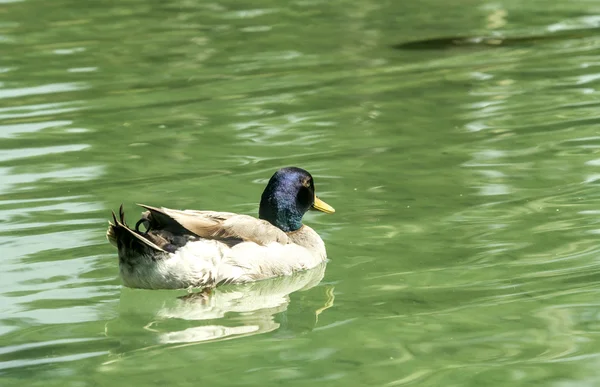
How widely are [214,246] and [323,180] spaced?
273 centimetres

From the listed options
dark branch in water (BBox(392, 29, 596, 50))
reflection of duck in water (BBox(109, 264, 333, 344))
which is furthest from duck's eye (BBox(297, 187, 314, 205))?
dark branch in water (BBox(392, 29, 596, 50))

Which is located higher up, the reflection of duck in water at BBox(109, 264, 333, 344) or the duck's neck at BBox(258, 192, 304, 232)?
the duck's neck at BBox(258, 192, 304, 232)

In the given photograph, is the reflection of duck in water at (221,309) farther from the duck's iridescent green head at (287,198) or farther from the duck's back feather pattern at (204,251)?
the duck's iridescent green head at (287,198)

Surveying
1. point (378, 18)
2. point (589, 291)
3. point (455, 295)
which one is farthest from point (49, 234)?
point (378, 18)

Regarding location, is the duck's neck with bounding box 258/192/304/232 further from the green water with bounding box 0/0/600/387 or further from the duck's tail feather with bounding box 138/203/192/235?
the duck's tail feather with bounding box 138/203/192/235

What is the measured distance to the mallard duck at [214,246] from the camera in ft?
27.5

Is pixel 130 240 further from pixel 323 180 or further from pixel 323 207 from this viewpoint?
pixel 323 180

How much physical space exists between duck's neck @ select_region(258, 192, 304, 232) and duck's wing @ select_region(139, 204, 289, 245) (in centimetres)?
37

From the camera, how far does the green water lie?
7.36 meters

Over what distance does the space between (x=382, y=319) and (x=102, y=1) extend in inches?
548

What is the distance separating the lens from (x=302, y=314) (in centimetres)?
817

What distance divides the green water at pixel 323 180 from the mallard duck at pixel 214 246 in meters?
0.13

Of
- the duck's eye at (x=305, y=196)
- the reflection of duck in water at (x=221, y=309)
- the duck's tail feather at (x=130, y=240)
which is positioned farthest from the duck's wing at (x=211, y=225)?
the duck's eye at (x=305, y=196)

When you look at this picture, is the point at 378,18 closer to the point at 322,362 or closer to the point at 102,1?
the point at 102,1
